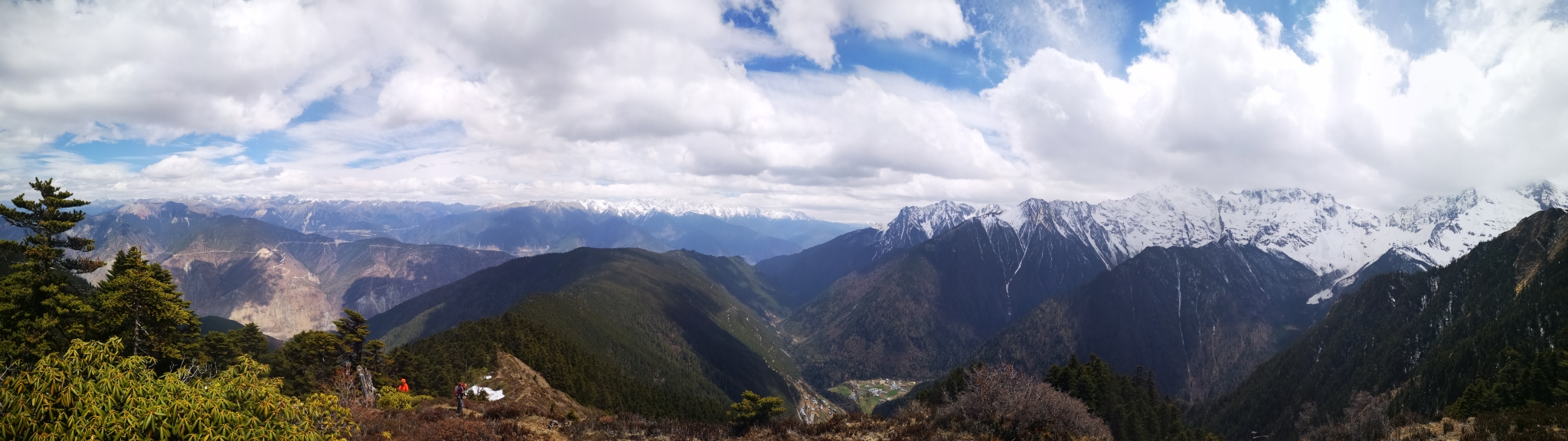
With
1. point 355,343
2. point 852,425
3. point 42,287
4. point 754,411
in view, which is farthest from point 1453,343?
point 42,287

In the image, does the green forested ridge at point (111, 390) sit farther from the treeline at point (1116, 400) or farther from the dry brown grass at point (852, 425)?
the treeline at point (1116, 400)

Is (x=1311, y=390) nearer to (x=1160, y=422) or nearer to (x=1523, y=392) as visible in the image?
(x=1160, y=422)

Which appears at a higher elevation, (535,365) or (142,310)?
(142,310)

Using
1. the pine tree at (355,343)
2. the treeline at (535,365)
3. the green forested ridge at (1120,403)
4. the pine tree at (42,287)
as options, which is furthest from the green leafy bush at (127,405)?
the green forested ridge at (1120,403)

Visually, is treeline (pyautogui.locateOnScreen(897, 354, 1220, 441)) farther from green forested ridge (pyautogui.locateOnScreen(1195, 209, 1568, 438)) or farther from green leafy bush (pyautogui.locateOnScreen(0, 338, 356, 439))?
green leafy bush (pyautogui.locateOnScreen(0, 338, 356, 439))

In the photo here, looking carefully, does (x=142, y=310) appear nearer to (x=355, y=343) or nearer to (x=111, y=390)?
(x=355, y=343)

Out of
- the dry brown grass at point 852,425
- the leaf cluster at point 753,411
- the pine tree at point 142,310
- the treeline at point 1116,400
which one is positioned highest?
the pine tree at point 142,310
